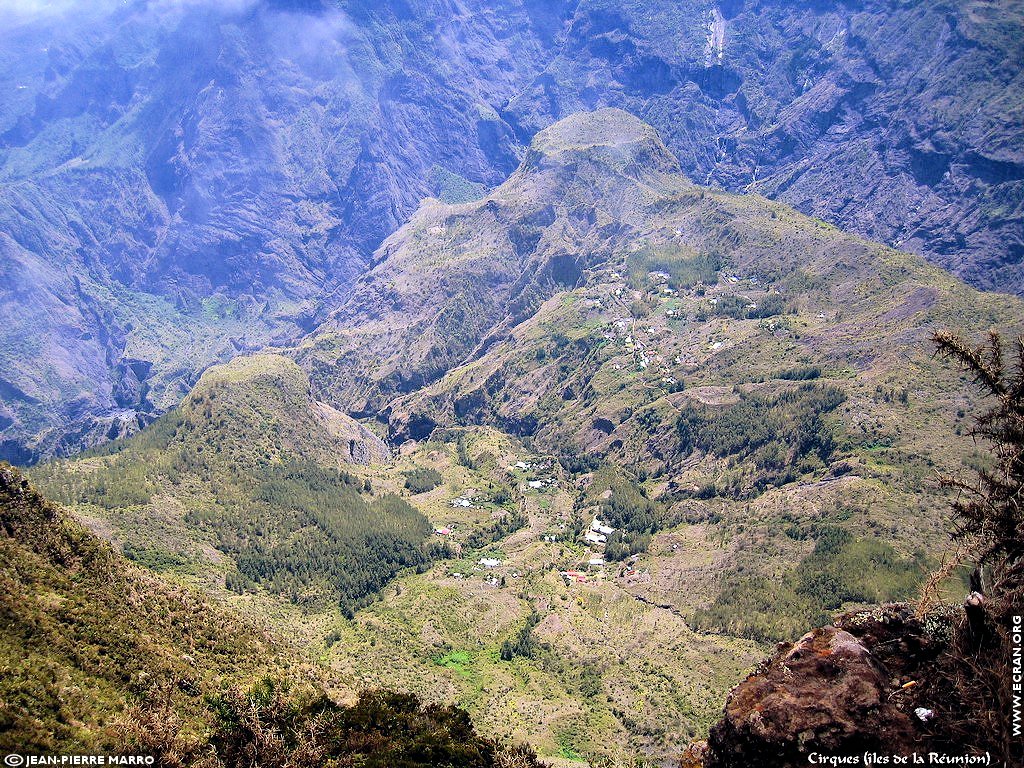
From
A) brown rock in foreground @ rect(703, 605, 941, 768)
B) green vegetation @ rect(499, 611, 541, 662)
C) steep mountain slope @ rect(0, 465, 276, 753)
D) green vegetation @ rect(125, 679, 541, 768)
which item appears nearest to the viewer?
brown rock in foreground @ rect(703, 605, 941, 768)

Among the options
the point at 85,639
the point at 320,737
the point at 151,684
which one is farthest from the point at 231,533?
the point at 320,737

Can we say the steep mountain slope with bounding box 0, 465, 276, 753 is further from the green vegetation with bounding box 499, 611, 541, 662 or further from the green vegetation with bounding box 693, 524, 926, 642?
the green vegetation with bounding box 693, 524, 926, 642

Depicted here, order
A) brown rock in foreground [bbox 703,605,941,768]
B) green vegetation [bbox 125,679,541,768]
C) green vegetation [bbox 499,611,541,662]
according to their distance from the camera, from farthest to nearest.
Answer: green vegetation [bbox 499,611,541,662]
green vegetation [bbox 125,679,541,768]
brown rock in foreground [bbox 703,605,941,768]

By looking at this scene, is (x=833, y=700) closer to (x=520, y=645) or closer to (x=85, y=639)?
(x=85, y=639)

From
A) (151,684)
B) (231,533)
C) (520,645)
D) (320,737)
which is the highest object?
(320,737)

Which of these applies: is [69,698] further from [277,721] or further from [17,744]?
[277,721]

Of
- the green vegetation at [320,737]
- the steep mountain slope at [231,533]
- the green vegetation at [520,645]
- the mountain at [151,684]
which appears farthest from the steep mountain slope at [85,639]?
the steep mountain slope at [231,533]

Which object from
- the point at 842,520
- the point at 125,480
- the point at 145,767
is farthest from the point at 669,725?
the point at 125,480

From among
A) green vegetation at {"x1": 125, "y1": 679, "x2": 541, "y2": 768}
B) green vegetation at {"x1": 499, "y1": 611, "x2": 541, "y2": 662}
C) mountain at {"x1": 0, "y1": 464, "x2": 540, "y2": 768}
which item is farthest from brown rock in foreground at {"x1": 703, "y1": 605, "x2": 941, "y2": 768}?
green vegetation at {"x1": 499, "y1": 611, "x2": 541, "y2": 662}
